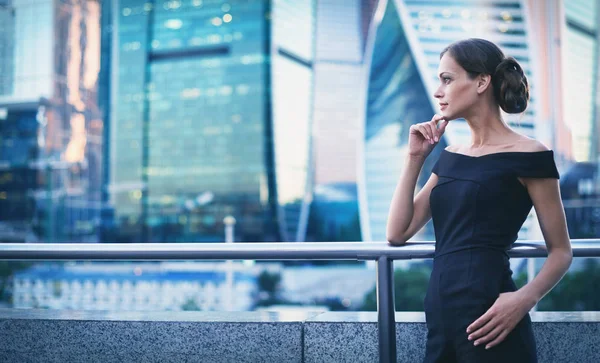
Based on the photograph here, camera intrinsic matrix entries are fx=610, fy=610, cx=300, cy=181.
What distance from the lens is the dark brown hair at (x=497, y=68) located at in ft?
4.95

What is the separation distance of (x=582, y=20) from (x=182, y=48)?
3895 centimetres

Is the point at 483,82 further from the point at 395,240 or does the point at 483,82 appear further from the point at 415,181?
the point at 395,240

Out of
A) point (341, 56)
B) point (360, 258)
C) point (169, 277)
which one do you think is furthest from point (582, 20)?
point (360, 258)

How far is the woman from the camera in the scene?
4.63 feet

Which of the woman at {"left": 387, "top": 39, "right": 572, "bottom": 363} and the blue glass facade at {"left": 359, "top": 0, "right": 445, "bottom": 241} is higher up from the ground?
the blue glass facade at {"left": 359, "top": 0, "right": 445, "bottom": 241}

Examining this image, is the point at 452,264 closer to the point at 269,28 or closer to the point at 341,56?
the point at 269,28

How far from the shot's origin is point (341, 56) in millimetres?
68438

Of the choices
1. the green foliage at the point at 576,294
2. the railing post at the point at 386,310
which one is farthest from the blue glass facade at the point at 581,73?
the railing post at the point at 386,310

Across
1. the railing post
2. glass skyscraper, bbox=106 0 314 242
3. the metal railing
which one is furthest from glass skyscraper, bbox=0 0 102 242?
the railing post

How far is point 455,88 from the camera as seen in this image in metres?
1.54

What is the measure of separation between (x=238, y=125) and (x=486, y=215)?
6101 cm

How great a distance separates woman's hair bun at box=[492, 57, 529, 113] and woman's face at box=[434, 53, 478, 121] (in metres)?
0.06

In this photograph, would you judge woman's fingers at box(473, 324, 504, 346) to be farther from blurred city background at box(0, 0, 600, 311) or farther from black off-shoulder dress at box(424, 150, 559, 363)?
blurred city background at box(0, 0, 600, 311)

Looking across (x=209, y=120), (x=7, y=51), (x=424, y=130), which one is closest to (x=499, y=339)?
(x=424, y=130)
